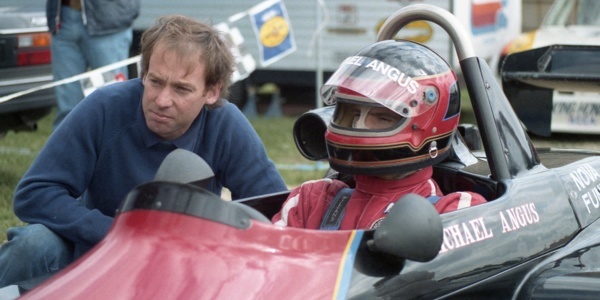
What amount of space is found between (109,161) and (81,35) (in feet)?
14.2

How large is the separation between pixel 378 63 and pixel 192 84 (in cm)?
69

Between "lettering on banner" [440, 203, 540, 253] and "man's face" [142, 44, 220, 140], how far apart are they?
3.66 feet

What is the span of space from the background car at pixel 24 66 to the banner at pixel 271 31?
2.11 m

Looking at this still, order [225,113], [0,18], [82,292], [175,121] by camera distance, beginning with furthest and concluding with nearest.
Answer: [0,18]
[225,113]
[175,121]
[82,292]

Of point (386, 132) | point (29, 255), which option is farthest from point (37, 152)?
point (386, 132)

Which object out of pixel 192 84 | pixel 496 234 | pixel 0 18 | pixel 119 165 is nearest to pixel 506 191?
pixel 496 234

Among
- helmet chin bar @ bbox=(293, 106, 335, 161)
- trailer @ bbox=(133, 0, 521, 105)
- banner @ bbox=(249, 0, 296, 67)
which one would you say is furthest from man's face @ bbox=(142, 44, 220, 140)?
trailer @ bbox=(133, 0, 521, 105)

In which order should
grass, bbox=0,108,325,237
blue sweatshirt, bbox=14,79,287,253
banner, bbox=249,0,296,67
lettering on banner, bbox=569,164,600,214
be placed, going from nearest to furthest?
blue sweatshirt, bbox=14,79,287,253
lettering on banner, bbox=569,164,600,214
grass, bbox=0,108,325,237
banner, bbox=249,0,296,67

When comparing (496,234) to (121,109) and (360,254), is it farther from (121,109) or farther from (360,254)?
(121,109)

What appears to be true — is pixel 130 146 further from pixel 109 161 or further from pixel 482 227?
pixel 482 227

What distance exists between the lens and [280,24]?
9.81 meters

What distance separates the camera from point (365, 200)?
3.61 m

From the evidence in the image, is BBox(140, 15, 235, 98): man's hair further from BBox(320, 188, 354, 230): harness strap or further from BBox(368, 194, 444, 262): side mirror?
BBox(368, 194, 444, 262): side mirror

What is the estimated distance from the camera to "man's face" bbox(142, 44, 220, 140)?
3.70m
